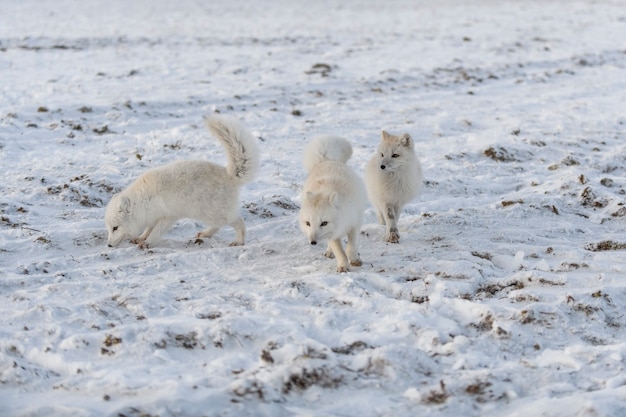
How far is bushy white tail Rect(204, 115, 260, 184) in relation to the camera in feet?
22.5

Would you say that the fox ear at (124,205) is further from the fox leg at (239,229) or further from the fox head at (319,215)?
the fox head at (319,215)

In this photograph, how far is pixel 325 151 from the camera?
729 cm

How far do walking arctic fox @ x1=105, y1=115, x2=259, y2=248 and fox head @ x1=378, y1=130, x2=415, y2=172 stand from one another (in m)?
1.36

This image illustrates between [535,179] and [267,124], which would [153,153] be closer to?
[267,124]

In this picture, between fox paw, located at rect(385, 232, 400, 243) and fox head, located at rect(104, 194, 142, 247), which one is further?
fox paw, located at rect(385, 232, 400, 243)

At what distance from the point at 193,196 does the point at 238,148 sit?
0.62 m

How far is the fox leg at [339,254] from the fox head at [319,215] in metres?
0.20

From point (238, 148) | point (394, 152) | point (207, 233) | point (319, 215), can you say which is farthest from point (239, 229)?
point (394, 152)

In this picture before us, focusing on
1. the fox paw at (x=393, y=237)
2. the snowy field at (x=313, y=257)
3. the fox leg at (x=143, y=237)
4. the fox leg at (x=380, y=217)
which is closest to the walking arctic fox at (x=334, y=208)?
the snowy field at (x=313, y=257)

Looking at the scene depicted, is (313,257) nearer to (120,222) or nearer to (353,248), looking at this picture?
(353,248)

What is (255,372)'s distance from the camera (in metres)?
4.23

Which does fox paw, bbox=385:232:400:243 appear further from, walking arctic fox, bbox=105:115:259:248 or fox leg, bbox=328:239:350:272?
walking arctic fox, bbox=105:115:259:248

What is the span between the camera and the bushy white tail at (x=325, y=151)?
287 inches

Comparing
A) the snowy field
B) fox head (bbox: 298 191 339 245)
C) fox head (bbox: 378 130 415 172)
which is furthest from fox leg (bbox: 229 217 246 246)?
fox head (bbox: 378 130 415 172)
